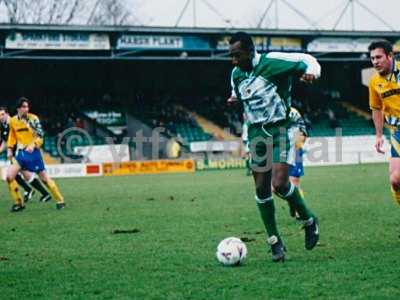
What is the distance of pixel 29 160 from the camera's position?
14.6 meters

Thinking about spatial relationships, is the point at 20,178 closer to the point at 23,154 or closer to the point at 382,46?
the point at 23,154

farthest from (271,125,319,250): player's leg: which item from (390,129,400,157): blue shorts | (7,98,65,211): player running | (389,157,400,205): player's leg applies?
(7,98,65,211): player running

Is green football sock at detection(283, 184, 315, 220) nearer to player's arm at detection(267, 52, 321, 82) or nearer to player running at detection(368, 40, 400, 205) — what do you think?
player running at detection(368, 40, 400, 205)

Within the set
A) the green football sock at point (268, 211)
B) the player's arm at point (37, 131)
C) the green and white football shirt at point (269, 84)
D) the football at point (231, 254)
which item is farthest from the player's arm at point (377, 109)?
the player's arm at point (37, 131)

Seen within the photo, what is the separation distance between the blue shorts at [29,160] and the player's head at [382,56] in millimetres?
8568

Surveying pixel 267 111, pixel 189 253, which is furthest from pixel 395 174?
→ pixel 189 253

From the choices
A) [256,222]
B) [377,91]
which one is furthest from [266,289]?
[256,222]

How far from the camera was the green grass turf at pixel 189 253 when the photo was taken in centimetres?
576

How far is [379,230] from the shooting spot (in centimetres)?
923

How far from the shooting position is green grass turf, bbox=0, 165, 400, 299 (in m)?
5.76

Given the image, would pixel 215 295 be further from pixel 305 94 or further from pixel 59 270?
pixel 305 94

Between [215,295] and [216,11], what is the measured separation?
88.6ft

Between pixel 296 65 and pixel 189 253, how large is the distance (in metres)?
2.20

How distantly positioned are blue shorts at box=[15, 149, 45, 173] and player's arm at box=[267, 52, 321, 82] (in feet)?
27.2
